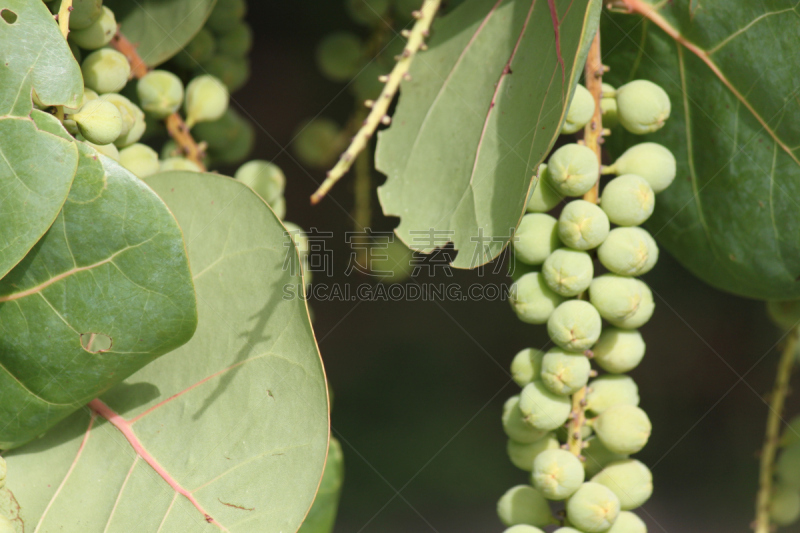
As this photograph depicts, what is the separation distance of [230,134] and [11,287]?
27cm

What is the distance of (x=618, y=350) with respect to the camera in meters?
0.51

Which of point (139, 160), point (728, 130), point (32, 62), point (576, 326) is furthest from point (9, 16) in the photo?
point (728, 130)

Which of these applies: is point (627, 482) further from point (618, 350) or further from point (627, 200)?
point (627, 200)

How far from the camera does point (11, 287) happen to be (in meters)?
0.42

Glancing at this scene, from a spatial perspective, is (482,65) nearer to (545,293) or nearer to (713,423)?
(545,293)

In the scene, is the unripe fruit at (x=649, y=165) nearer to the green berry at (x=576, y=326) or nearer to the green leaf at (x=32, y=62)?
the green berry at (x=576, y=326)

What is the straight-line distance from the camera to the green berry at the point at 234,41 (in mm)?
625

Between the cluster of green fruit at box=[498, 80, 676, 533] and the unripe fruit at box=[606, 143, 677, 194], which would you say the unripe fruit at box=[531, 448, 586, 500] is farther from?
the unripe fruit at box=[606, 143, 677, 194]

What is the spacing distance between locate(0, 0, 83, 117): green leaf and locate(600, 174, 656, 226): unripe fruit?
0.36m

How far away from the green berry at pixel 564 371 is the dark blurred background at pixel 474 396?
1.10 feet

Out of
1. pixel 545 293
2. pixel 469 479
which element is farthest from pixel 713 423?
pixel 545 293

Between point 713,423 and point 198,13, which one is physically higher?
point 198,13

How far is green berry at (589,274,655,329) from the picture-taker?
488mm

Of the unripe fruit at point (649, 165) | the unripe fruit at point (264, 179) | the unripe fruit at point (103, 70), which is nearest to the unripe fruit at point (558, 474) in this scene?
the unripe fruit at point (649, 165)
